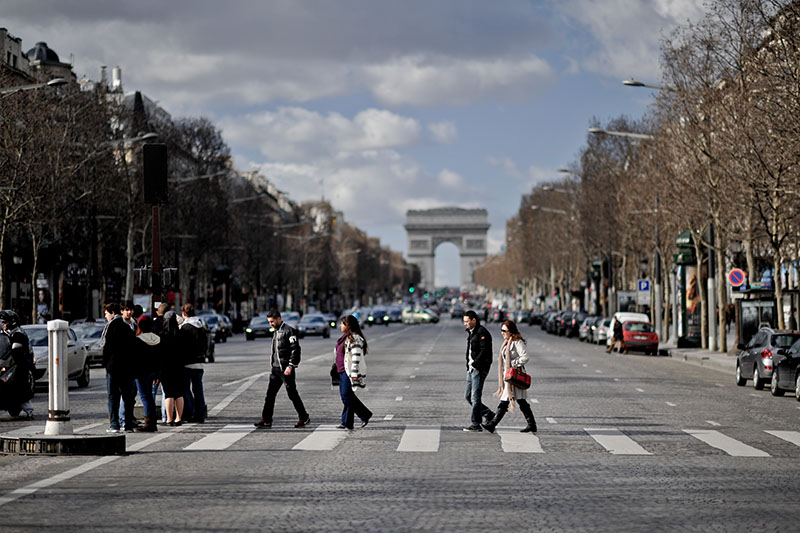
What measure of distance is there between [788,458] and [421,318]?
11054 cm

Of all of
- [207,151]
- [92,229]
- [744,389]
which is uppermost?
[207,151]

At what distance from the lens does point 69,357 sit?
3019 cm

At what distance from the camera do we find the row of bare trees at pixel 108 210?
50.5 metres

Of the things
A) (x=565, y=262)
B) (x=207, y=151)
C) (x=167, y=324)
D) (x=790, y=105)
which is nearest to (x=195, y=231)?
(x=207, y=151)

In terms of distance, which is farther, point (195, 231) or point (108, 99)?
point (195, 231)

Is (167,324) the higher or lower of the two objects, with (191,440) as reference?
higher

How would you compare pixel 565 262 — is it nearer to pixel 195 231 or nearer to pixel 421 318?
pixel 421 318

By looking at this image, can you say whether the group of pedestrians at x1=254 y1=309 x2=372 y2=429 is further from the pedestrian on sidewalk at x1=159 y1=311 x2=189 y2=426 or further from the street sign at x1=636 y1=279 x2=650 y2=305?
the street sign at x1=636 y1=279 x2=650 y2=305

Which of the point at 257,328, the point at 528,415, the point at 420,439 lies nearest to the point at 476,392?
the point at 528,415

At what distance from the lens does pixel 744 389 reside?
3222 centimetres

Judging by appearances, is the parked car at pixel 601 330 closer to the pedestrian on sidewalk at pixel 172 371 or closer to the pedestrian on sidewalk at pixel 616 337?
the pedestrian on sidewalk at pixel 616 337

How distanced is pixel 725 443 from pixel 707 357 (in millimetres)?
31609

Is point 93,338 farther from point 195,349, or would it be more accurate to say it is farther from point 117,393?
point 117,393

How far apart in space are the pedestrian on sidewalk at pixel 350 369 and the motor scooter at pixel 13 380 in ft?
16.7
